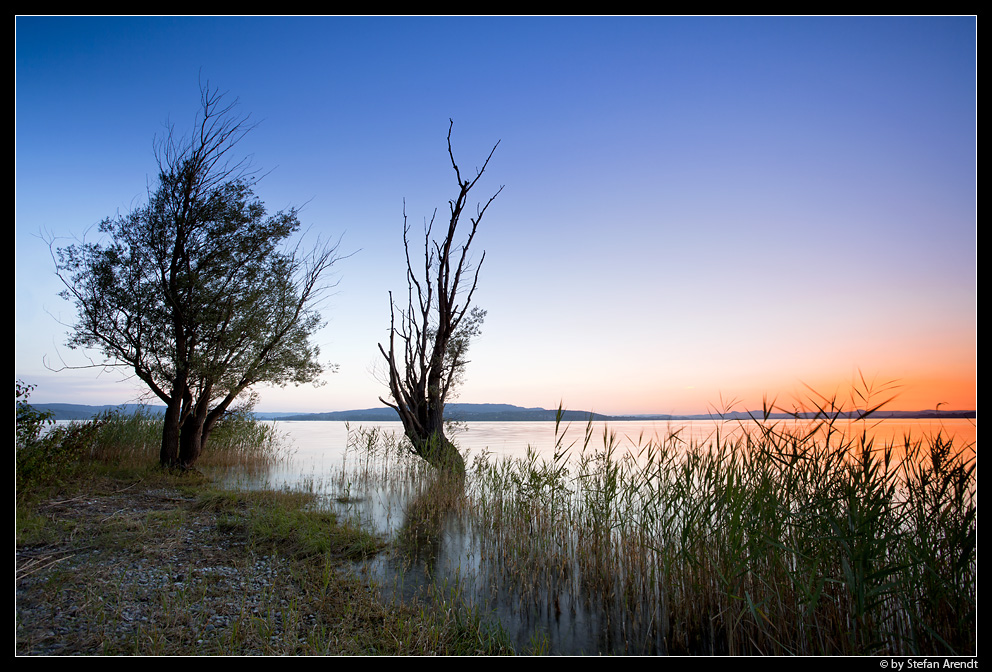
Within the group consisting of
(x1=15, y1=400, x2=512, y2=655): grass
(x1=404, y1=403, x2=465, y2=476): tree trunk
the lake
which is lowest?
the lake

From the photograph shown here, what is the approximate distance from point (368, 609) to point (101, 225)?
10.8m

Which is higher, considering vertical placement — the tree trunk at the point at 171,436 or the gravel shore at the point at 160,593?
the tree trunk at the point at 171,436

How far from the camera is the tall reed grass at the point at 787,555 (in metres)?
3.78

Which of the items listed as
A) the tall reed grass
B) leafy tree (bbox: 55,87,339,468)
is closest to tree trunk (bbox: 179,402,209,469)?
leafy tree (bbox: 55,87,339,468)

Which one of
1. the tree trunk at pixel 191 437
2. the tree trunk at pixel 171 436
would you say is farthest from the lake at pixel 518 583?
the tree trunk at pixel 171 436

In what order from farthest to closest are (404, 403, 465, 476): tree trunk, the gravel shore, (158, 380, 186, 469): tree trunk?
(158, 380, 186, 469): tree trunk < (404, 403, 465, 476): tree trunk < the gravel shore

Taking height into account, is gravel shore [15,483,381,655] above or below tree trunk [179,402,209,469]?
below

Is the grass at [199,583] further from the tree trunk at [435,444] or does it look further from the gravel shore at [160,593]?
the tree trunk at [435,444]

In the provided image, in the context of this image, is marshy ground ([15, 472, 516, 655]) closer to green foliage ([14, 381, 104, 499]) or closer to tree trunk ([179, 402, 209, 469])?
green foliage ([14, 381, 104, 499])

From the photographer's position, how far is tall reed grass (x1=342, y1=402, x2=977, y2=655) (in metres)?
3.78

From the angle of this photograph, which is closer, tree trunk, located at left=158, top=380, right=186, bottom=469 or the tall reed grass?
the tall reed grass

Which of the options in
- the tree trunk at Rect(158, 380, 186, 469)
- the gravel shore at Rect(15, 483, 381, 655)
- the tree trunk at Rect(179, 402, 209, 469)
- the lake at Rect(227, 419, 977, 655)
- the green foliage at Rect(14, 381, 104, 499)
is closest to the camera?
the gravel shore at Rect(15, 483, 381, 655)

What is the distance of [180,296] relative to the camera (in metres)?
10.8

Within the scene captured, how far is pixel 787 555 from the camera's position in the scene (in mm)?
4422
